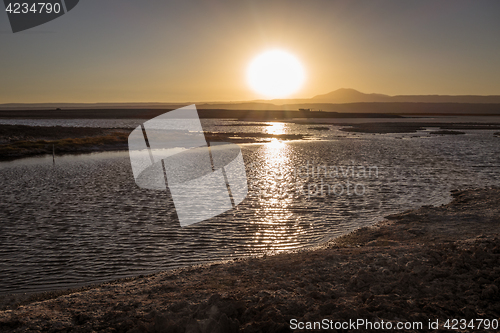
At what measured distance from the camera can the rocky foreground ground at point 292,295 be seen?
15.0 ft

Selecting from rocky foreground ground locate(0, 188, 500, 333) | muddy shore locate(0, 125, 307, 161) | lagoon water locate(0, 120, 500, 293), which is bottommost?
lagoon water locate(0, 120, 500, 293)

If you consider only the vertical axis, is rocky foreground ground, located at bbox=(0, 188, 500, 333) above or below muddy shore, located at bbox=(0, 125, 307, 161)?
below

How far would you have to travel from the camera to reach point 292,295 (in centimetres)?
525

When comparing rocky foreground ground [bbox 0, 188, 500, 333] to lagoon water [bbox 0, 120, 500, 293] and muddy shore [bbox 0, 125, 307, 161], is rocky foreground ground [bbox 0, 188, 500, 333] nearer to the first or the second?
lagoon water [bbox 0, 120, 500, 293]

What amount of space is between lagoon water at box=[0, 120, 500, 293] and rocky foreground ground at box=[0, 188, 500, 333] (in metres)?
1.15

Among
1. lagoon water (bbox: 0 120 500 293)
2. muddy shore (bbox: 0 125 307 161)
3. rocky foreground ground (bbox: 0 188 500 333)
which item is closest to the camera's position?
rocky foreground ground (bbox: 0 188 500 333)

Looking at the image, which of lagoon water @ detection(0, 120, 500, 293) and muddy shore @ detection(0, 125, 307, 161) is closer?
lagoon water @ detection(0, 120, 500, 293)

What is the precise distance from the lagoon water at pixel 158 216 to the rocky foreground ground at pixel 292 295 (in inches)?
45.1

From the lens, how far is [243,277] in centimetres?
621

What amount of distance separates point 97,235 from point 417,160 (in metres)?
23.3

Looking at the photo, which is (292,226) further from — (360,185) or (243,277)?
(360,185)

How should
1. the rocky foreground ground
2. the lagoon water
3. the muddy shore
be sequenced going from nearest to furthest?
the rocky foreground ground
the lagoon water
the muddy shore

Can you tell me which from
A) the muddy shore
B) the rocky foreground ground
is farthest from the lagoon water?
the muddy shore

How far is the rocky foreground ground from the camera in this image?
4.57 metres
